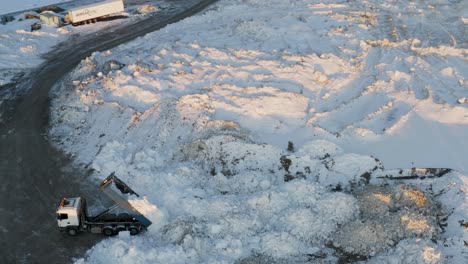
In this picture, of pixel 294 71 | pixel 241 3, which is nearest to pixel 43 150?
pixel 294 71

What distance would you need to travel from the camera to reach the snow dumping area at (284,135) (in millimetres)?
18859

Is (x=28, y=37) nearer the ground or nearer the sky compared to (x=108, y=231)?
nearer the sky

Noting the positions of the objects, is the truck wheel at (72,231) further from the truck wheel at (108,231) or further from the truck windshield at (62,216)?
the truck wheel at (108,231)

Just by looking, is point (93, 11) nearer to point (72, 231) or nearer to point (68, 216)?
point (68, 216)

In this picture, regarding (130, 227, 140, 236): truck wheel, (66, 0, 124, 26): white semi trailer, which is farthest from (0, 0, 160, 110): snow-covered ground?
(130, 227, 140, 236): truck wheel

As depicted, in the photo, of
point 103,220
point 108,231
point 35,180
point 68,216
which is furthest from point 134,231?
point 35,180

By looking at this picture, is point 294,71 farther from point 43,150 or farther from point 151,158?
point 43,150

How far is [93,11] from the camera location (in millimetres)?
42750

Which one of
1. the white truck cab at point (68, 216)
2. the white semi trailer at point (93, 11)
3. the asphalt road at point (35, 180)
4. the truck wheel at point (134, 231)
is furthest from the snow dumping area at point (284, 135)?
the white semi trailer at point (93, 11)

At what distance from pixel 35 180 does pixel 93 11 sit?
2282 cm

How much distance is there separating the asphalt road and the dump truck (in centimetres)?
45

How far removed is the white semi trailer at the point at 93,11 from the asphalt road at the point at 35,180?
6.48 meters

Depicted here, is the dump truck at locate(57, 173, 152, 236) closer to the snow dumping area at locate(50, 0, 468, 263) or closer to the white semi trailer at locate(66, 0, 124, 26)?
the snow dumping area at locate(50, 0, 468, 263)

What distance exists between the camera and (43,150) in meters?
26.0
